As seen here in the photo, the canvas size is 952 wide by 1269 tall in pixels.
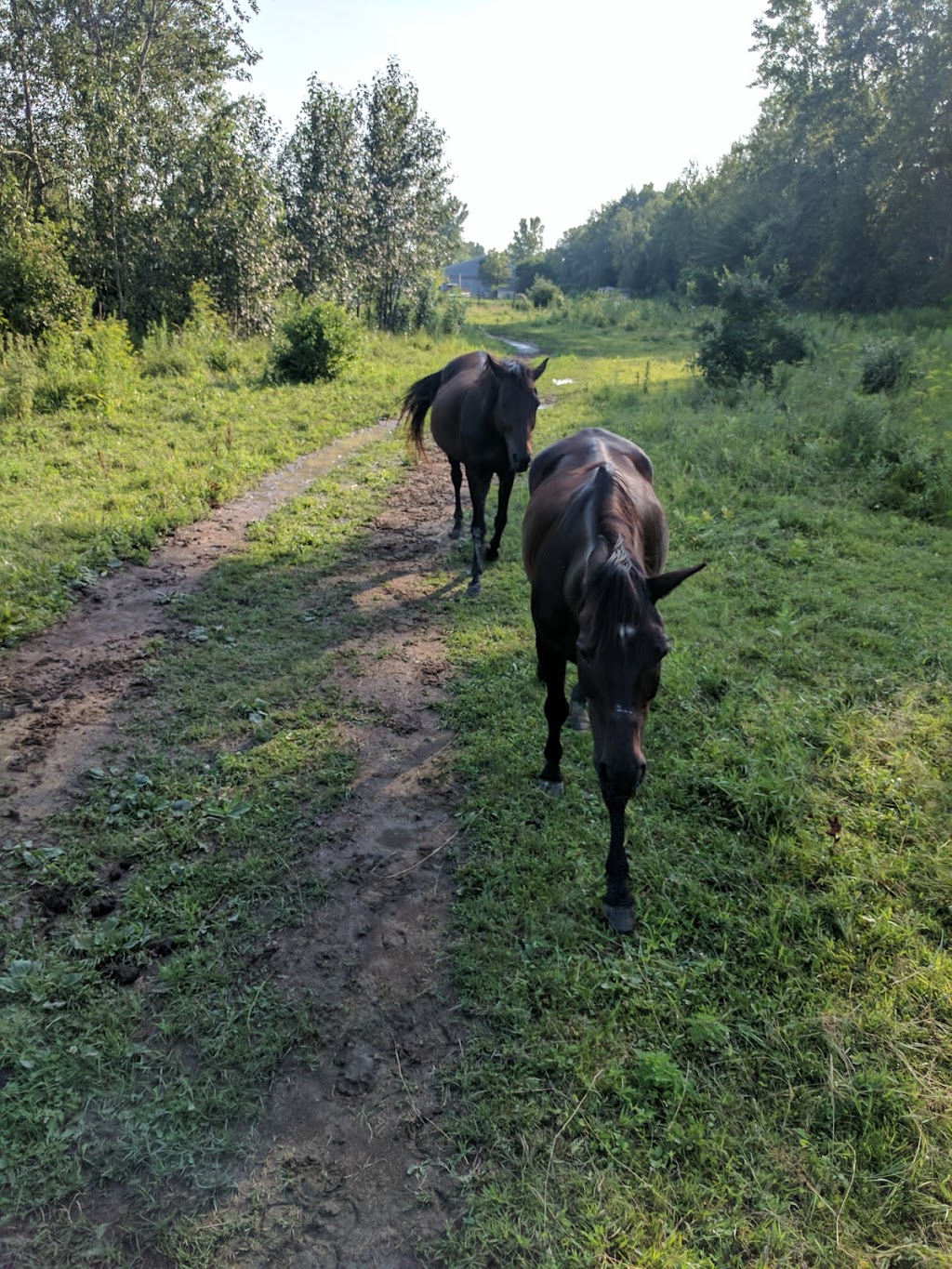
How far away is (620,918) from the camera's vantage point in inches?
128

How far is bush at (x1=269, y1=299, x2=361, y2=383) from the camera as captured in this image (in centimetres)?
1548

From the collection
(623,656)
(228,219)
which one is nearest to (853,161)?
(228,219)

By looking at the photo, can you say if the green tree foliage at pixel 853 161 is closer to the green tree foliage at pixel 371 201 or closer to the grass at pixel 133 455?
the green tree foliage at pixel 371 201

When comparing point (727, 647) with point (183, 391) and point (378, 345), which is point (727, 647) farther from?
point (378, 345)

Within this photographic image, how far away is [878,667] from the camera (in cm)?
517

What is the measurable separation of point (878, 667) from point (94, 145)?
18.9 metres

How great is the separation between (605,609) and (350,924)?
191 cm

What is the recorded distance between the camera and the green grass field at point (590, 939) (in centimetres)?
225

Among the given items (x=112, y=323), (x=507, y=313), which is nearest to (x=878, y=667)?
(x=112, y=323)

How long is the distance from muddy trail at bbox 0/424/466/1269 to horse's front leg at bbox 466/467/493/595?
8.5 inches

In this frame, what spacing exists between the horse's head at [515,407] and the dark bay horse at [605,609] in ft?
4.99

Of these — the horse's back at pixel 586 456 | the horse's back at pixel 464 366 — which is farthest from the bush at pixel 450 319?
the horse's back at pixel 586 456

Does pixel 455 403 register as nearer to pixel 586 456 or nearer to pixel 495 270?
pixel 586 456

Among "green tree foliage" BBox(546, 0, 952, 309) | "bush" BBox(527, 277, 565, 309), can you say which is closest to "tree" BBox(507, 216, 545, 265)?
"bush" BBox(527, 277, 565, 309)
